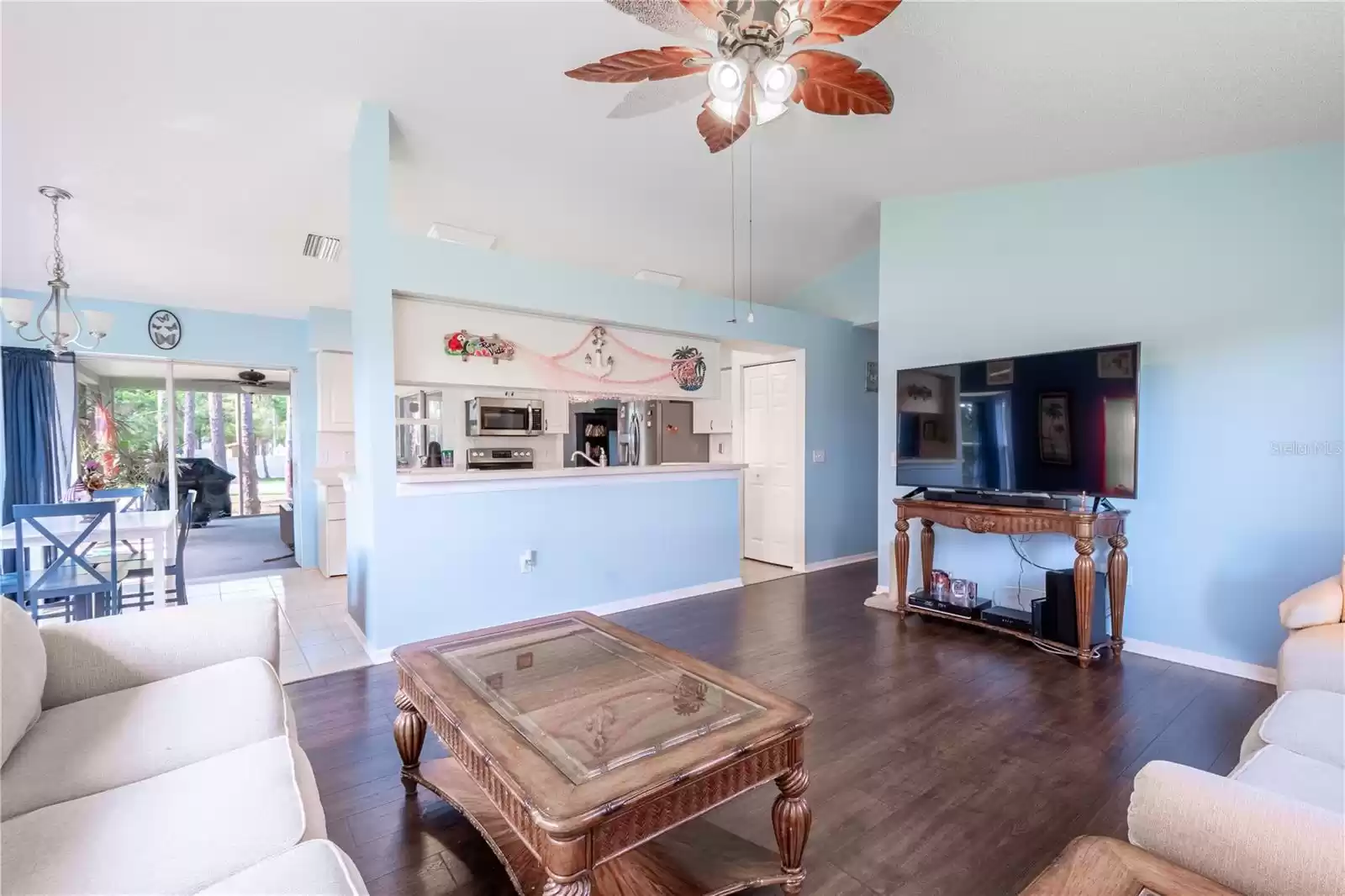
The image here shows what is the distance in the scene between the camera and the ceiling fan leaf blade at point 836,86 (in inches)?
80.6

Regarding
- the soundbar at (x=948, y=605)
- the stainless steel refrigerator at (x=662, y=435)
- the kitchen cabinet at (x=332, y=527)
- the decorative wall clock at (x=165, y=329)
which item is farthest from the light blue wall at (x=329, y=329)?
the soundbar at (x=948, y=605)

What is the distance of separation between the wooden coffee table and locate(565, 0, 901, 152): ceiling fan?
75.7 inches

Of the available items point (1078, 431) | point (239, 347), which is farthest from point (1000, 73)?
point (239, 347)

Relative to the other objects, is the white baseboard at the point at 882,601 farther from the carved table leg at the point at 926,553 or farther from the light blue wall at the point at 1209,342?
the light blue wall at the point at 1209,342

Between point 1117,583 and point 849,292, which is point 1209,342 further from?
point 849,292

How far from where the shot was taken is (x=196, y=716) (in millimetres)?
1514

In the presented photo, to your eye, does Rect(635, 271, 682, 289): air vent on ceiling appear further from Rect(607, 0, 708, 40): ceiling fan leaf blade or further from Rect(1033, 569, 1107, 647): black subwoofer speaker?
Rect(1033, 569, 1107, 647): black subwoofer speaker

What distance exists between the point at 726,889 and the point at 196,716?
142 centimetres

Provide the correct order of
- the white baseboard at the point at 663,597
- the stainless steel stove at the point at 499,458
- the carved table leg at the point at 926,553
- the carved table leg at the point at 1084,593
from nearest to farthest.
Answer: the carved table leg at the point at 1084,593 < the carved table leg at the point at 926,553 < the white baseboard at the point at 663,597 < the stainless steel stove at the point at 499,458

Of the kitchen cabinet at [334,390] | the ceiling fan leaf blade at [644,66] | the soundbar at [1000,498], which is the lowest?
the soundbar at [1000,498]

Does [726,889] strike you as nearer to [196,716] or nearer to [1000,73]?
[196,716]

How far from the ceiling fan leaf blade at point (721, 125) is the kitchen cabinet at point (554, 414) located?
3.19 m

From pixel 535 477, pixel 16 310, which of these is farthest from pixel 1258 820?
pixel 16 310

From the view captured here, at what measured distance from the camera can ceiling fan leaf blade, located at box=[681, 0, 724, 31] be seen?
1.83 m
